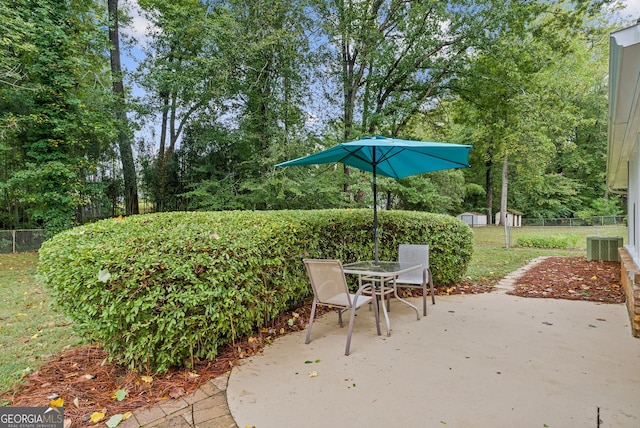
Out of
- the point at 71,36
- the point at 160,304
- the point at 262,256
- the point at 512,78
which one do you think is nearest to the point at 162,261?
the point at 160,304

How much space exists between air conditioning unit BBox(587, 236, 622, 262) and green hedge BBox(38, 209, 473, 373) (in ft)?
25.0

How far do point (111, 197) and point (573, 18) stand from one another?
16536 mm

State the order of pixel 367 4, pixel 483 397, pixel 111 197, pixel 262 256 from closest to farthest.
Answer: pixel 483 397
pixel 262 256
pixel 367 4
pixel 111 197

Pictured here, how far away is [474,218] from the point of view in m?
23.9

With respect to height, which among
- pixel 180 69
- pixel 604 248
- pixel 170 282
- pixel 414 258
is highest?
pixel 180 69

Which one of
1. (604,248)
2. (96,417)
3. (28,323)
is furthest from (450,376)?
(604,248)

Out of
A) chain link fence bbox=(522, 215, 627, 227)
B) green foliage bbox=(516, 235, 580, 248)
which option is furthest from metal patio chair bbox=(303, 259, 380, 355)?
chain link fence bbox=(522, 215, 627, 227)

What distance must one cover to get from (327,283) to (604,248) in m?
7.70

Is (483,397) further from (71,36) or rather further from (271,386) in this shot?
(71,36)

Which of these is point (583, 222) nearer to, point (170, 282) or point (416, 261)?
point (416, 261)

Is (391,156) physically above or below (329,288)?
above

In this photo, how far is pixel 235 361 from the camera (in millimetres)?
2727

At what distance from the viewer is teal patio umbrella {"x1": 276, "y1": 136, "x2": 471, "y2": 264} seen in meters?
3.40

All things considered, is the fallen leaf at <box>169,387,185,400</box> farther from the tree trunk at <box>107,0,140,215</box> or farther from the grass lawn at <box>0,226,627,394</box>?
the tree trunk at <box>107,0,140,215</box>
